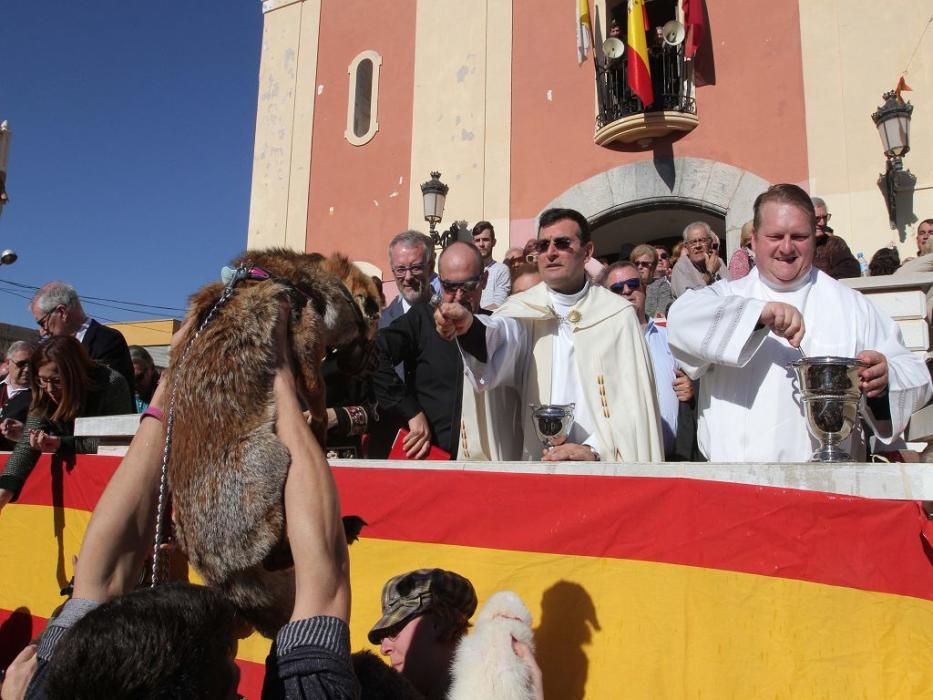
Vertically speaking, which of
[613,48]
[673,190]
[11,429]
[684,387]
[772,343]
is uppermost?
[613,48]

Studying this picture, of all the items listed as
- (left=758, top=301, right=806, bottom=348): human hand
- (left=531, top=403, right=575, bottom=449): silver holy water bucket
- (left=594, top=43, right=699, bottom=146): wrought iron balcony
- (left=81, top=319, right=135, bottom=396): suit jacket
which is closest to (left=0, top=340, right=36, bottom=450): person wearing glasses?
(left=81, top=319, right=135, bottom=396): suit jacket

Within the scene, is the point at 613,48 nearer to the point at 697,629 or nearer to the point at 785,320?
the point at 785,320

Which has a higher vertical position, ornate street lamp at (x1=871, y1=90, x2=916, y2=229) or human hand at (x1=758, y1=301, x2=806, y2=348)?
ornate street lamp at (x1=871, y1=90, x2=916, y2=229)

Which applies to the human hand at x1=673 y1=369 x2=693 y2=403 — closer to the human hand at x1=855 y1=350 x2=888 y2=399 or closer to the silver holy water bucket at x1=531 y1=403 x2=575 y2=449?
the silver holy water bucket at x1=531 y1=403 x2=575 y2=449

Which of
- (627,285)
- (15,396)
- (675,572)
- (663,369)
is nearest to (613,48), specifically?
(627,285)

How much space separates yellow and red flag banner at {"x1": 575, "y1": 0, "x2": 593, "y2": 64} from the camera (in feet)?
34.7

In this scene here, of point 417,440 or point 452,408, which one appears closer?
point 417,440

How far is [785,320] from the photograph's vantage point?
281cm

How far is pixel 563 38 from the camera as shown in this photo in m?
11.2

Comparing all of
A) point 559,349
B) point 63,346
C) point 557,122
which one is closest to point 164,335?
point 557,122

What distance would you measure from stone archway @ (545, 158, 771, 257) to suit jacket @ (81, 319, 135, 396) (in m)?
6.84

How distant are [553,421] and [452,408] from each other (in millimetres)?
1054

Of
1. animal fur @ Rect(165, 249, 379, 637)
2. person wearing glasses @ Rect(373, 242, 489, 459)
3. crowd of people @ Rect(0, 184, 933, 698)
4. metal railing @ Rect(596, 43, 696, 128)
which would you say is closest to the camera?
crowd of people @ Rect(0, 184, 933, 698)

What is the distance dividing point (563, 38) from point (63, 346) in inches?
350
